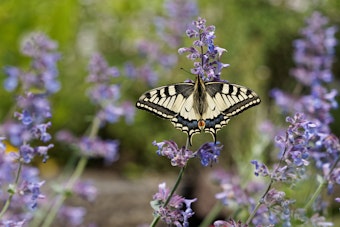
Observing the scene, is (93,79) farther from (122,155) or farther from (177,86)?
(122,155)

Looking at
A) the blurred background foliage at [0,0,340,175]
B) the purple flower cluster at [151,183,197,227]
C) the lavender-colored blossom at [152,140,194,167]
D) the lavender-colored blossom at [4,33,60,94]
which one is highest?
the blurred background foliage at [0,0,340,175]

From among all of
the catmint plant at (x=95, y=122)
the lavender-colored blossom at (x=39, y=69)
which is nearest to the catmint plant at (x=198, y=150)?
the lavender-colored blossom at (x=39, y=69)

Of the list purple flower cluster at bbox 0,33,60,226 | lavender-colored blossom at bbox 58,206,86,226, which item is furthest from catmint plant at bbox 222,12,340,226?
lavender-colored blossom at bbox 58,206,86,226

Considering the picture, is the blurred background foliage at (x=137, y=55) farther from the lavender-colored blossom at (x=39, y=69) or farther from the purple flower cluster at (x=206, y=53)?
the purple flower cluster at (x=206, y=53)

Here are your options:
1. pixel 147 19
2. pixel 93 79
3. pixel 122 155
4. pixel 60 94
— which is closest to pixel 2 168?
pixel 93 79

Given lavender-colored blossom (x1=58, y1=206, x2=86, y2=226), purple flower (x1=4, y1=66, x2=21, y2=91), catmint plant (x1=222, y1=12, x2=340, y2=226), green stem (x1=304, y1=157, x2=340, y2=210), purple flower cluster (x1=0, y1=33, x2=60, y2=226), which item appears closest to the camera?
catmint plant (x1=222, y1=12, x2=340, y2=226)

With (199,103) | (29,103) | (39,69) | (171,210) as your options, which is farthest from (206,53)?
(39,69)

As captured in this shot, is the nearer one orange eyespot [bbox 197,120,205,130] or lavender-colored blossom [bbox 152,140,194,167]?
lavender-colored blossom [bbox 152,140,194,167]

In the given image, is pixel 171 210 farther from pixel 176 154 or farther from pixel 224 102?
pixel 224 102

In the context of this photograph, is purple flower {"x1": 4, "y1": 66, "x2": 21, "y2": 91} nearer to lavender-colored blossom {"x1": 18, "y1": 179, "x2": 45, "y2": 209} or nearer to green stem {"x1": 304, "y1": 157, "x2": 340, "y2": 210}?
lavender-colored blossom {"x1": 18, "y1": 179, "x2": 45, "y2": 209}
